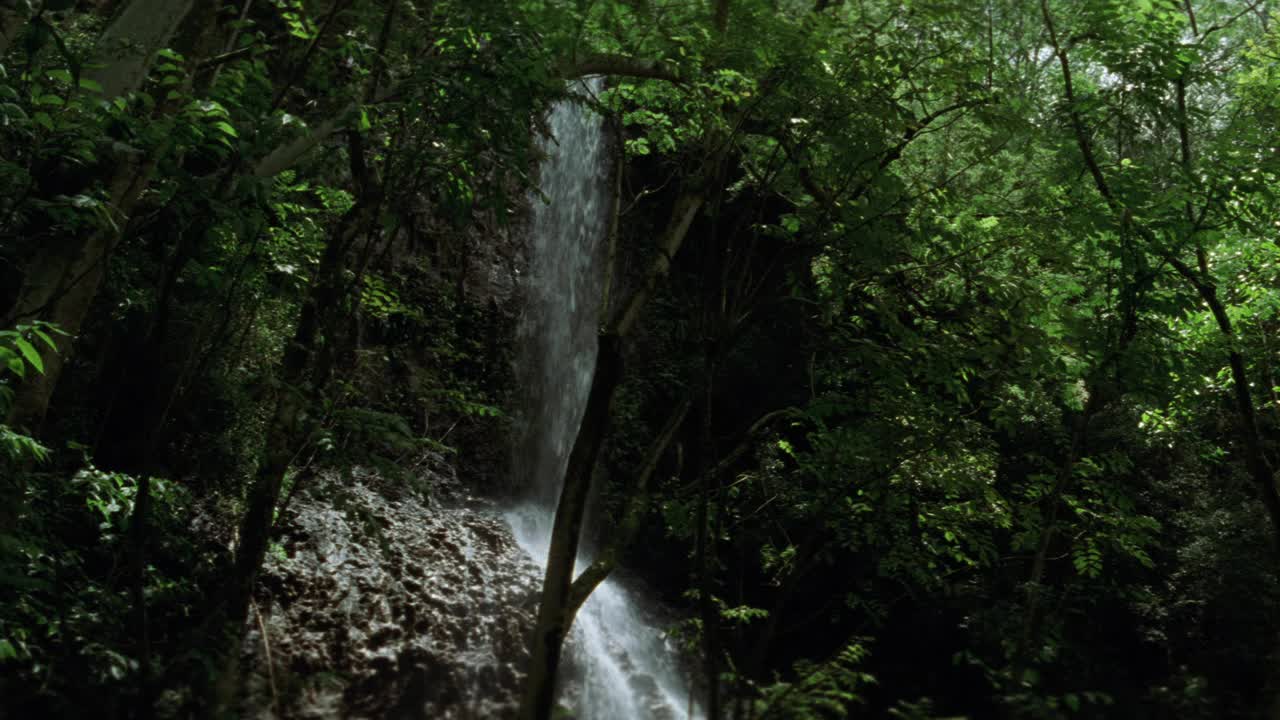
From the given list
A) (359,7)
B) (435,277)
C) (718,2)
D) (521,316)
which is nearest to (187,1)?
(359,7)

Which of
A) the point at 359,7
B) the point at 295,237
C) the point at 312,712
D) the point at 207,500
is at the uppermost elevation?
the point at 359,7

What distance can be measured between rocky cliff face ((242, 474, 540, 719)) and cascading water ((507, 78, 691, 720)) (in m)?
1.03

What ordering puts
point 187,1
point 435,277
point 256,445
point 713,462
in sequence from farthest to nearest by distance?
1. point 435,277
2. point 256,445
3. point 187,1
4. point 713,462

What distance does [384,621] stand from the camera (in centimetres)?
666

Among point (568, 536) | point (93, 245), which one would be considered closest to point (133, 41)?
point (93, 245)

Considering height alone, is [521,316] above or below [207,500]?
above

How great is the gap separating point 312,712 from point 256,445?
2.57 m

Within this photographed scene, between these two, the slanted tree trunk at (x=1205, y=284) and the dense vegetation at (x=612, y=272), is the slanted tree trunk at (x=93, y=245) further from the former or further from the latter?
the slanted tree trunk at (x=1205, y=284)

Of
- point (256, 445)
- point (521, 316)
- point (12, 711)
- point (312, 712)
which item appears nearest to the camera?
point (12, 711)

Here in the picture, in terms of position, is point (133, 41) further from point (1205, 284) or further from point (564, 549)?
point (1205, 284)

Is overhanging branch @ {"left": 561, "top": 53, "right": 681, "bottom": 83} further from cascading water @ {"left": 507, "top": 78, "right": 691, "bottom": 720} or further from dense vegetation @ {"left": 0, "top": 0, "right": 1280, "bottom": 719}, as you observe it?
cascading water @ {"left": 507, "top": 78, "right": 691, "bottom": 720}

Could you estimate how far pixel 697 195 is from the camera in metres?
4.78

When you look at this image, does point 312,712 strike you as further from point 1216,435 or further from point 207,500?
point 1216,435

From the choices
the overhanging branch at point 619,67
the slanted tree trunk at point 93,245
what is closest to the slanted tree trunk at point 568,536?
the overhanging branch at point 619,67
